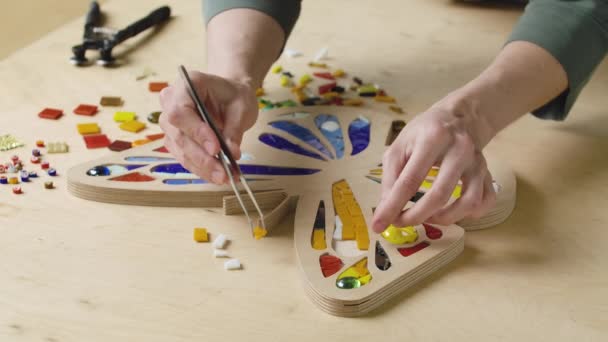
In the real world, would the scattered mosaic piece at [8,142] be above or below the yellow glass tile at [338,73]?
above

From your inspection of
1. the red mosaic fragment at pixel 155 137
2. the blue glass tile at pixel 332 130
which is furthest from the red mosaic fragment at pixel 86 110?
the blue glass tile at pixel 332 130

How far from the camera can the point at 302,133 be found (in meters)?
0.99

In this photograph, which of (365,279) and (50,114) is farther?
(50,114)

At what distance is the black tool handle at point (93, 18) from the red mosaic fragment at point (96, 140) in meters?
0.37

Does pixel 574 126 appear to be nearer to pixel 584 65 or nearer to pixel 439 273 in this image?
pixel 584 65

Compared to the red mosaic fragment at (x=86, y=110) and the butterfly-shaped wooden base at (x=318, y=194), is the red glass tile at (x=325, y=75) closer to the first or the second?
the butterfly-shaped wooden base at (x=318, y=194)

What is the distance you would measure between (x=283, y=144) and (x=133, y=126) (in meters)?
0.24

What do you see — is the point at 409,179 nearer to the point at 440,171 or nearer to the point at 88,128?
the point at 440,171

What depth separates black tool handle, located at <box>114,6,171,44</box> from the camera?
4.11ft

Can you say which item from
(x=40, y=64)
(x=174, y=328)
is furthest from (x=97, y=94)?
(x=174, y=328)

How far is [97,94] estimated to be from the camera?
3.69 ft

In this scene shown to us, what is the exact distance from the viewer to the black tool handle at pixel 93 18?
1.30 meters

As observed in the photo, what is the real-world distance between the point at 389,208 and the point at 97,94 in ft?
1.96

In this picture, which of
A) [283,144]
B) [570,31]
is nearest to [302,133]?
[283,144]
